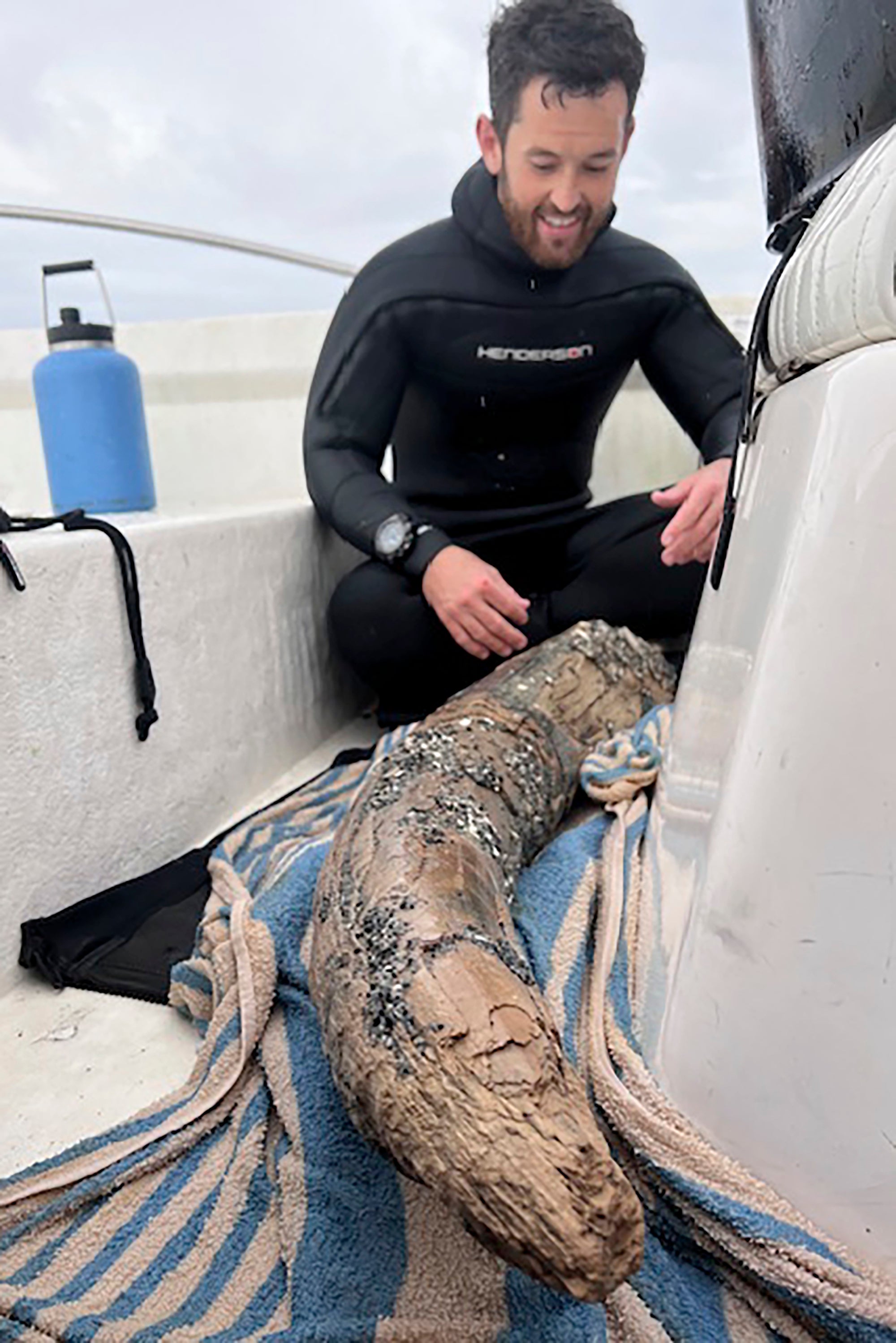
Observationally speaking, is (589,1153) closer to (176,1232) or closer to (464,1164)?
(464,1164)

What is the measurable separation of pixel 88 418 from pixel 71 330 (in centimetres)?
16

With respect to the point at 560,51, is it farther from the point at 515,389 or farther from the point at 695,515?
the point at 695,515

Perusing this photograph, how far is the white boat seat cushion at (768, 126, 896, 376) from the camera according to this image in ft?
1.58

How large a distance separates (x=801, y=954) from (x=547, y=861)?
0.43 m

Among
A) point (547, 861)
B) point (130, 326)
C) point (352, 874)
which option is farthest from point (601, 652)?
point (130, 326)

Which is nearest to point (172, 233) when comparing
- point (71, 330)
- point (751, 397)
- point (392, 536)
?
point (71, 330)

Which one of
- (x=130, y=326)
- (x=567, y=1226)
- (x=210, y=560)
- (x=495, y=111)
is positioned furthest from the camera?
(x=130, y=326)

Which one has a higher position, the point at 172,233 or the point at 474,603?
the point at 172,233

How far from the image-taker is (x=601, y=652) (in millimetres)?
1314

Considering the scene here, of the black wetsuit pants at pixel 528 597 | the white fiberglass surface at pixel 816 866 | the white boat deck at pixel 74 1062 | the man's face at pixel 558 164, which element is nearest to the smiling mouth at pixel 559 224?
the man's face at pixel 558 164

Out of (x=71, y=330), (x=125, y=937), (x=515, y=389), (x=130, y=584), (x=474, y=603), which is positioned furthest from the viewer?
(x=71, y=330)

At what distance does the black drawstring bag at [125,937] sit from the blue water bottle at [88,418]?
3.19 feet

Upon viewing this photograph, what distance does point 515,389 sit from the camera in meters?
1.57

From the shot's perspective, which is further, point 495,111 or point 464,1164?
point 495,111
